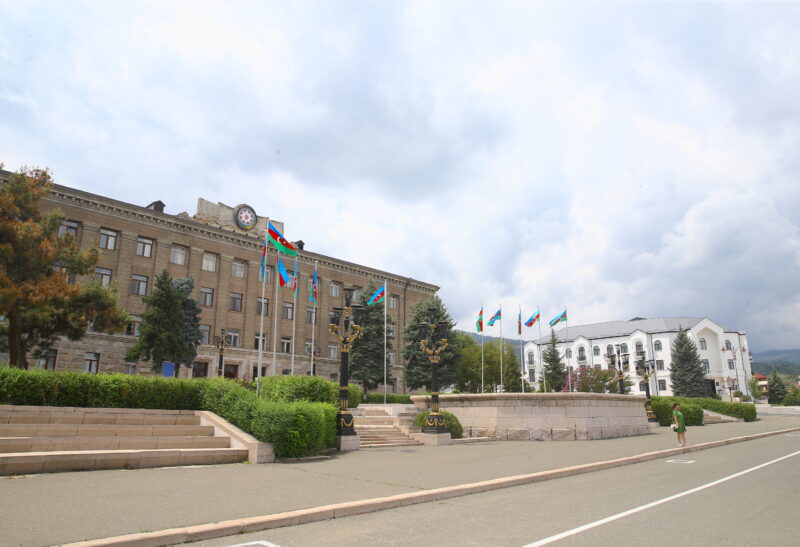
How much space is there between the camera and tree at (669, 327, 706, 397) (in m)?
63.7

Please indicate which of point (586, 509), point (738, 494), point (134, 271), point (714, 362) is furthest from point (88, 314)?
point (714, 362)

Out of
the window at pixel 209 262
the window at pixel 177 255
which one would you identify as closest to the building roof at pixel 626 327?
the window at pixel 209 262

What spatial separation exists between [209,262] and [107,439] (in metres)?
33.5

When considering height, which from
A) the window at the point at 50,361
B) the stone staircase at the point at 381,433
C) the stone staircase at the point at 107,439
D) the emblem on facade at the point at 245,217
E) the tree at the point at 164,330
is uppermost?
the emblem on facade at the point at 245,217

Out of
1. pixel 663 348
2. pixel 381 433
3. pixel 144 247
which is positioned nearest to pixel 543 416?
pixel 381 433

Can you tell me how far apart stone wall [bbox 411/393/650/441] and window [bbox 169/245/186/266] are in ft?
90.9

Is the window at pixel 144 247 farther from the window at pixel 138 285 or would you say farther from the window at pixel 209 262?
the window at pixel 209 262

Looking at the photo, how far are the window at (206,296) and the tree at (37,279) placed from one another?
1644 cm

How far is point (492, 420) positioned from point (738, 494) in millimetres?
14086

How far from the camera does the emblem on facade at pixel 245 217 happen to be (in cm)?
4713

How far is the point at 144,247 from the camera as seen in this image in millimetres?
40031

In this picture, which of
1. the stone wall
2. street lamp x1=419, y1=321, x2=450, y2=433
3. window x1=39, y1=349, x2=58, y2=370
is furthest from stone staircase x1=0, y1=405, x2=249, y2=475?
window x1=39, y1=349, x2=58, y2=370

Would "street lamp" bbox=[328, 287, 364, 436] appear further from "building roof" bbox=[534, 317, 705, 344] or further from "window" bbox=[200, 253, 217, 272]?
"building roof" bbox=[534, 317, 705, 344]

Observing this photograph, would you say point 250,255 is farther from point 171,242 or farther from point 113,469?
point 113,469
